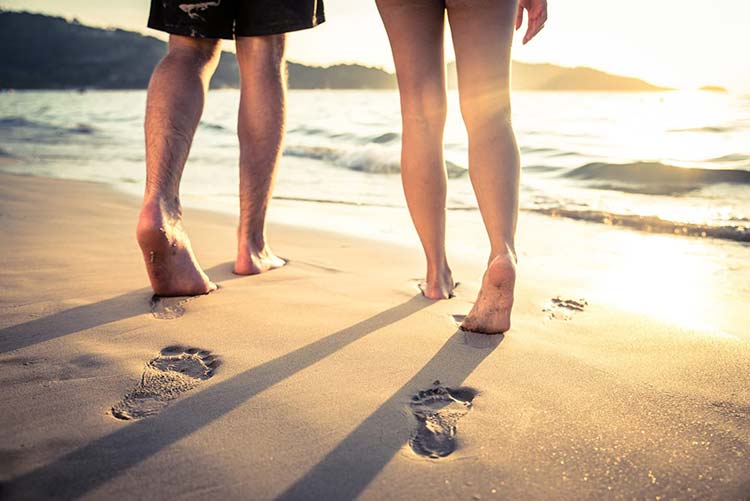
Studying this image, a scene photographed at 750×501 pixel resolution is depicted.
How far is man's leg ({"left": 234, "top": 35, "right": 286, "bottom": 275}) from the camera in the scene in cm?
194

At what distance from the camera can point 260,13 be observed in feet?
6.01

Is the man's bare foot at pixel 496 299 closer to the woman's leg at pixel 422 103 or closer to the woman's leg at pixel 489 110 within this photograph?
the woman's leg at pixel 489 110

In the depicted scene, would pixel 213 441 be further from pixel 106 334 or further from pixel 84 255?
pixel 84 255

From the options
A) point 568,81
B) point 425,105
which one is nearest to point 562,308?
point 425,105

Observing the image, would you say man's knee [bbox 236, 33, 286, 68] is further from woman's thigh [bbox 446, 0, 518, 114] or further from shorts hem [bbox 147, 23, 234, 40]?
woman's thigh [bbox 446, 0, 518, 114]

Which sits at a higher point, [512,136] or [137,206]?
[512,136]

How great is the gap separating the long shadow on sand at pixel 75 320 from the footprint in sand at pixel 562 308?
1.18 meters

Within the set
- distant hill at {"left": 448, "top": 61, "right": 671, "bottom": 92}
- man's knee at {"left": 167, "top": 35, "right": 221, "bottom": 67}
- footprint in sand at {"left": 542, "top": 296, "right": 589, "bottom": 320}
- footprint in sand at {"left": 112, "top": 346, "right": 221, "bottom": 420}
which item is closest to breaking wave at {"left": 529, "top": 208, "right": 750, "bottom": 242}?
footprint in sand at {"left": 542, "top": 296, "right": 589, "bottom": 320}

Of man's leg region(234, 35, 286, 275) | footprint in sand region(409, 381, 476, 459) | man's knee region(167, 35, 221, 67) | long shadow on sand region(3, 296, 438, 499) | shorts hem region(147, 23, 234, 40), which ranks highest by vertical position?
shorts hem region(147, 23, 234, 40)

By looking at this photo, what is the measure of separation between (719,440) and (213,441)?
862 millimetres

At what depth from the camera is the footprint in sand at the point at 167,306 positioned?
1.50 meters

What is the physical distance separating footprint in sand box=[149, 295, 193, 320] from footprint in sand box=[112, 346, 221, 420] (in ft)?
0.77

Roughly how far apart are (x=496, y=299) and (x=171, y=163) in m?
1.04

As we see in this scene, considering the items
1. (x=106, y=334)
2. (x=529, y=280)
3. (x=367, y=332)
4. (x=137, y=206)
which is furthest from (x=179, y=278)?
(x=137, y=206)
